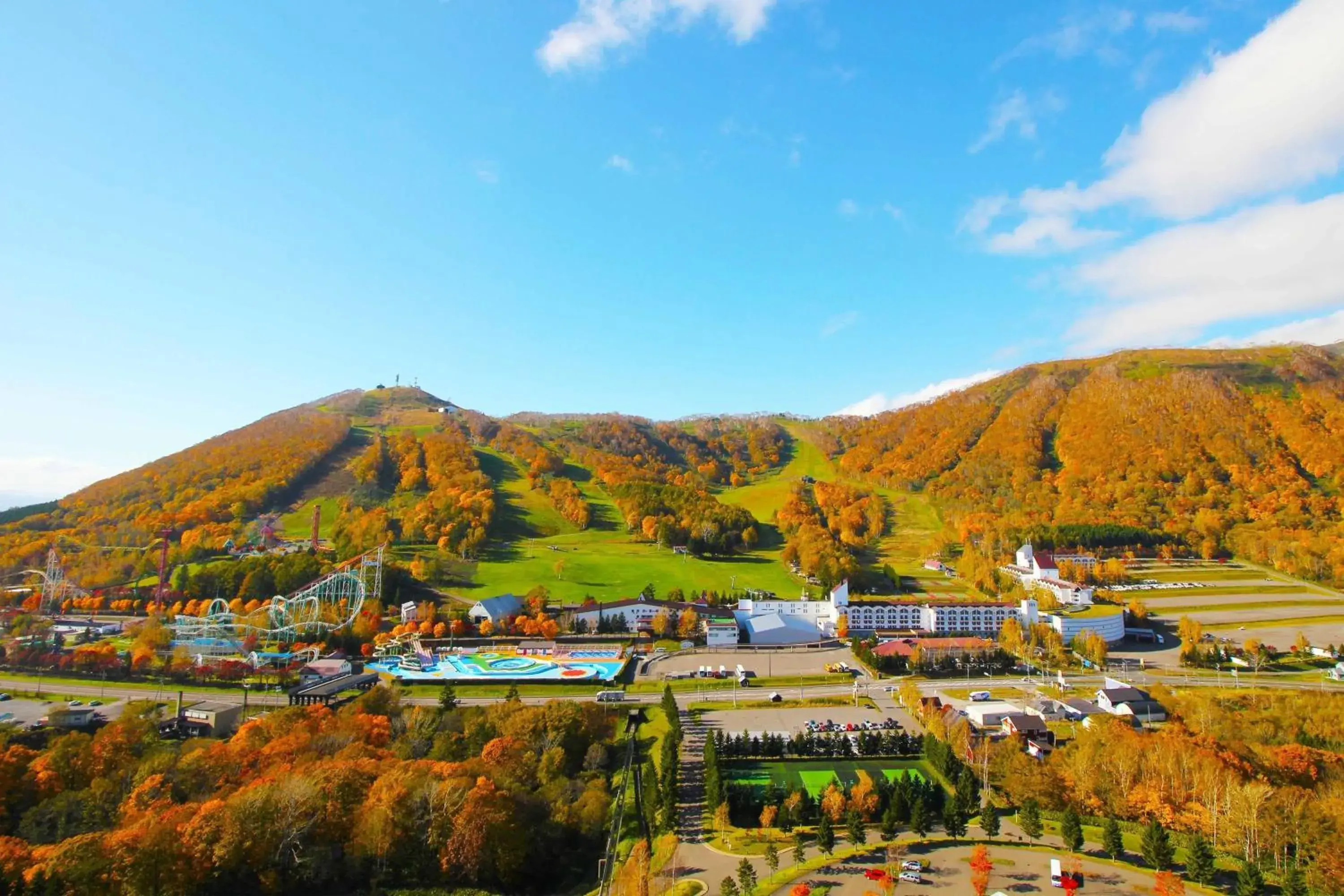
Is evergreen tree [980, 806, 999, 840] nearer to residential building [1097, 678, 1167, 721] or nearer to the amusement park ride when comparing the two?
residential building [1097, 678, 1167, 721]

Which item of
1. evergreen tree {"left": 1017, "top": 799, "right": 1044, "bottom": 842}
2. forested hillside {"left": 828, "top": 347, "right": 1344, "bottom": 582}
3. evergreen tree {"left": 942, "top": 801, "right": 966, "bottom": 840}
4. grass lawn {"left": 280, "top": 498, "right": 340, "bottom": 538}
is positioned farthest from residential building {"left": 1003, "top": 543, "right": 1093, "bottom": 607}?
grass lawn {"left": 280, "top": 498, "right": 340, "bottom": 538}

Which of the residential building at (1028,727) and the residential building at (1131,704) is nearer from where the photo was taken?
the residential building at (1028,727)

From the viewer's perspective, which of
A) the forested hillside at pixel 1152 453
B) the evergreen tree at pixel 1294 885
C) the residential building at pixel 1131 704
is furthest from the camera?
the forested hillside at pixel 1152 453

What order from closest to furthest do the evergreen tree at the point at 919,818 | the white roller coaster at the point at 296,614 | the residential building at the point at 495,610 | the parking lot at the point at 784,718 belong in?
the evergreen tree at the point at 919,818 → the parking lot at the point at 784,718 → the white roller coaster at the point at 296,614 → the residential building at the point at 495,610

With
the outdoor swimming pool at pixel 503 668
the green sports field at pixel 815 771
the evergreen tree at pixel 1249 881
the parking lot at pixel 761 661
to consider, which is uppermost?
the outdoor swimming pool at pixel 503 668

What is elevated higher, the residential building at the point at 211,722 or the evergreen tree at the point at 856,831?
the residential building at the point at 211,722

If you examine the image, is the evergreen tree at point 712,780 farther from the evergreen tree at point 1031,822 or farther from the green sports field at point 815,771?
the evergreen tree at point 1031,822

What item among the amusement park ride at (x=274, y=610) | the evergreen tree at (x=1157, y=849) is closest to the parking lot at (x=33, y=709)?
Answer: the amusement park ride at (x=274, y=610)
